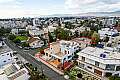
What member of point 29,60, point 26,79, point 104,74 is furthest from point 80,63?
point 29,60

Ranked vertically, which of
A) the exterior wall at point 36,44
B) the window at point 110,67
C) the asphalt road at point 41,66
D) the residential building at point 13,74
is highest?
the window at point 110,67

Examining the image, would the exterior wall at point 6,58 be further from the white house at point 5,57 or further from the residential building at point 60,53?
the residential building at point 60,53

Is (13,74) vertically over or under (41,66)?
over

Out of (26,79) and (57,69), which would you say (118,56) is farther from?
(26,79)

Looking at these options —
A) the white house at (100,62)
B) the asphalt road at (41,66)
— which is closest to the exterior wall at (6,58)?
the asphalt road at (41,66)

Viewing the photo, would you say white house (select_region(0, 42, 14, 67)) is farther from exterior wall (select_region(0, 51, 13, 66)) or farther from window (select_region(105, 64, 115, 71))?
window (select_region(105, 64, 115, 71))

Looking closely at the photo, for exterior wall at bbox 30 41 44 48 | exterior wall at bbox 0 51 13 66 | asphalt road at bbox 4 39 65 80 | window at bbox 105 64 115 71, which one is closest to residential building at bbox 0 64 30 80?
asphalt road at bbox 4 39 65 80

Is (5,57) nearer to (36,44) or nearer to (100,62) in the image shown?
(36,44)

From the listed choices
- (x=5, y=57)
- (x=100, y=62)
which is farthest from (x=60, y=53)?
(x=100, y=62)

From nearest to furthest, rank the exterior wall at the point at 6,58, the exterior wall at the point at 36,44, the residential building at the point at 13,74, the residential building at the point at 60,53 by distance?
1. the residential building at the point at 13,74
2. the exterior wall at the point at 6,58
3. the residential building at the point at 60,53
4. the exterior wall at the point at 36,44
